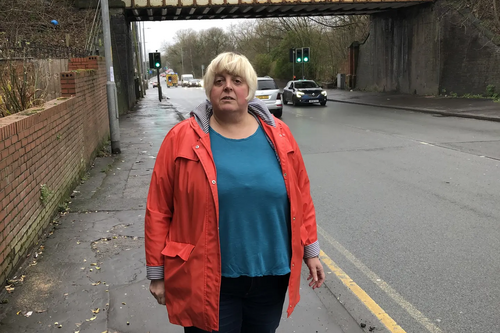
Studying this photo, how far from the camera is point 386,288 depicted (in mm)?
3984

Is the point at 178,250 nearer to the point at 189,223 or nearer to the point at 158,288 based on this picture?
the point at 189,223

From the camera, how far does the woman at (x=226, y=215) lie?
2070 millimetres

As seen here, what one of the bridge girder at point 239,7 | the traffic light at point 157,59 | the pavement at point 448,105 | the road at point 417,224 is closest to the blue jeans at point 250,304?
the road at point 417,224

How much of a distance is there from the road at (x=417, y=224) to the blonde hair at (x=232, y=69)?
7.10ft

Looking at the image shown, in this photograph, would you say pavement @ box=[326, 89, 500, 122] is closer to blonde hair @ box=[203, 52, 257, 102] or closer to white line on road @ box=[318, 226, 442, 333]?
white line on road @ box=[318, 226, 442, 333]

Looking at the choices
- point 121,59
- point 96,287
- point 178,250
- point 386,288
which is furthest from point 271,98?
point 178,250

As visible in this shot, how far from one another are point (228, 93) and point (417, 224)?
408 centimetres

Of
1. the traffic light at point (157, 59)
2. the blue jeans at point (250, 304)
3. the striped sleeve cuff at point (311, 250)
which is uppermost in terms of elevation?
the traffic light at point (157, 59)

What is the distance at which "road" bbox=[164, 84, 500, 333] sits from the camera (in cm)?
370

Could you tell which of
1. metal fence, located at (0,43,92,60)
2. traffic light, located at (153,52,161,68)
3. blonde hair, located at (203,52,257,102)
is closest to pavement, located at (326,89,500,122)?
traffic light, located at (153,52,161,68)

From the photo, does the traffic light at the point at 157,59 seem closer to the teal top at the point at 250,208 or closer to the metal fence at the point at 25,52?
the metal fence at the point at 25,52

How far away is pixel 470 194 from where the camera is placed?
6.70 metres

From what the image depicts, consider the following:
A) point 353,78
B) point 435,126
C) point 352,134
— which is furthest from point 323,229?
point 353,78

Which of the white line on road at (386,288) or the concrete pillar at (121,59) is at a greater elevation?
the concrete pillar at (121,59)
